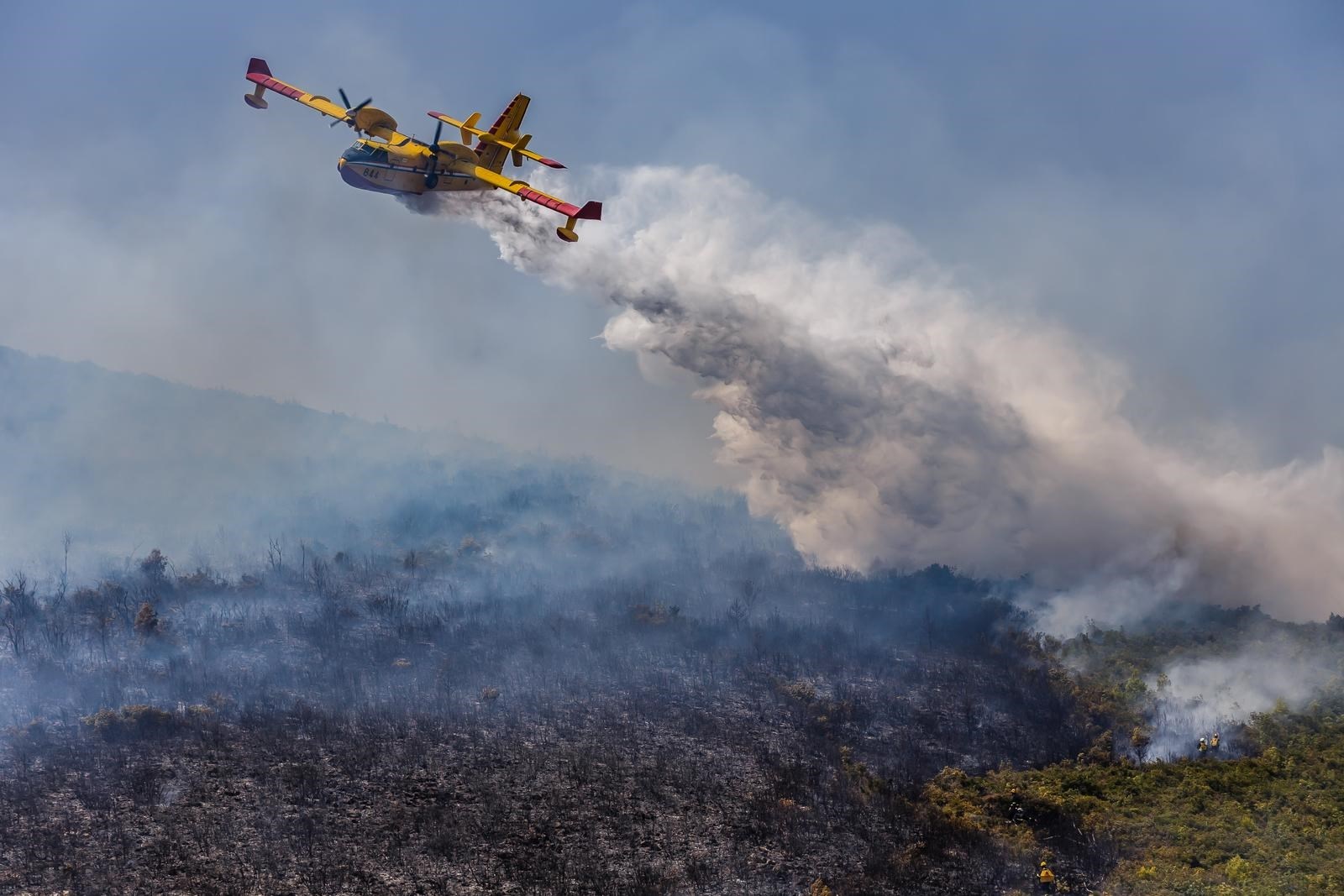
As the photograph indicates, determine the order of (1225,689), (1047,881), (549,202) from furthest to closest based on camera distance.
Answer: (1225,689)
(549,202)
(1047,881)

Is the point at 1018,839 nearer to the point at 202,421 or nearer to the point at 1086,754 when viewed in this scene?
the point at 1086,754

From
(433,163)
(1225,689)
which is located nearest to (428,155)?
(433,163)

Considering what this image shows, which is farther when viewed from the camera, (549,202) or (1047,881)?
(549,202)

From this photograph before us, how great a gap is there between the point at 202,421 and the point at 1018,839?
124621mm

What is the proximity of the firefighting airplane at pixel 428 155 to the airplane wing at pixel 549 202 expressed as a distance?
0.04 meters

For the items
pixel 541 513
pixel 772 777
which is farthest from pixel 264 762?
pixel 541 513

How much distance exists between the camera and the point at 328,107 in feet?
201

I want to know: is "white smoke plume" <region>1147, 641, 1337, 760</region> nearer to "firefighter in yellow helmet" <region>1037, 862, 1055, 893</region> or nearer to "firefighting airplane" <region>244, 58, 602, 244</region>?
"firefighter in yellow helmet" <region>1037, 862, 1055, 893</region>

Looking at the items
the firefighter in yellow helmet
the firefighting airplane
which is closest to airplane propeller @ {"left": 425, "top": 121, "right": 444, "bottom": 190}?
the firefighting airplane

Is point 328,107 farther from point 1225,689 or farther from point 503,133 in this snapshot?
point 1225,689

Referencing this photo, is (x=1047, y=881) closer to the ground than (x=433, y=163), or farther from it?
closer to the ground

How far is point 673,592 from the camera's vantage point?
8162 centimetres

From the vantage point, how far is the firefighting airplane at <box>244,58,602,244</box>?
57.8 m

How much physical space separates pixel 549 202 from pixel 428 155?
791 centimetres
